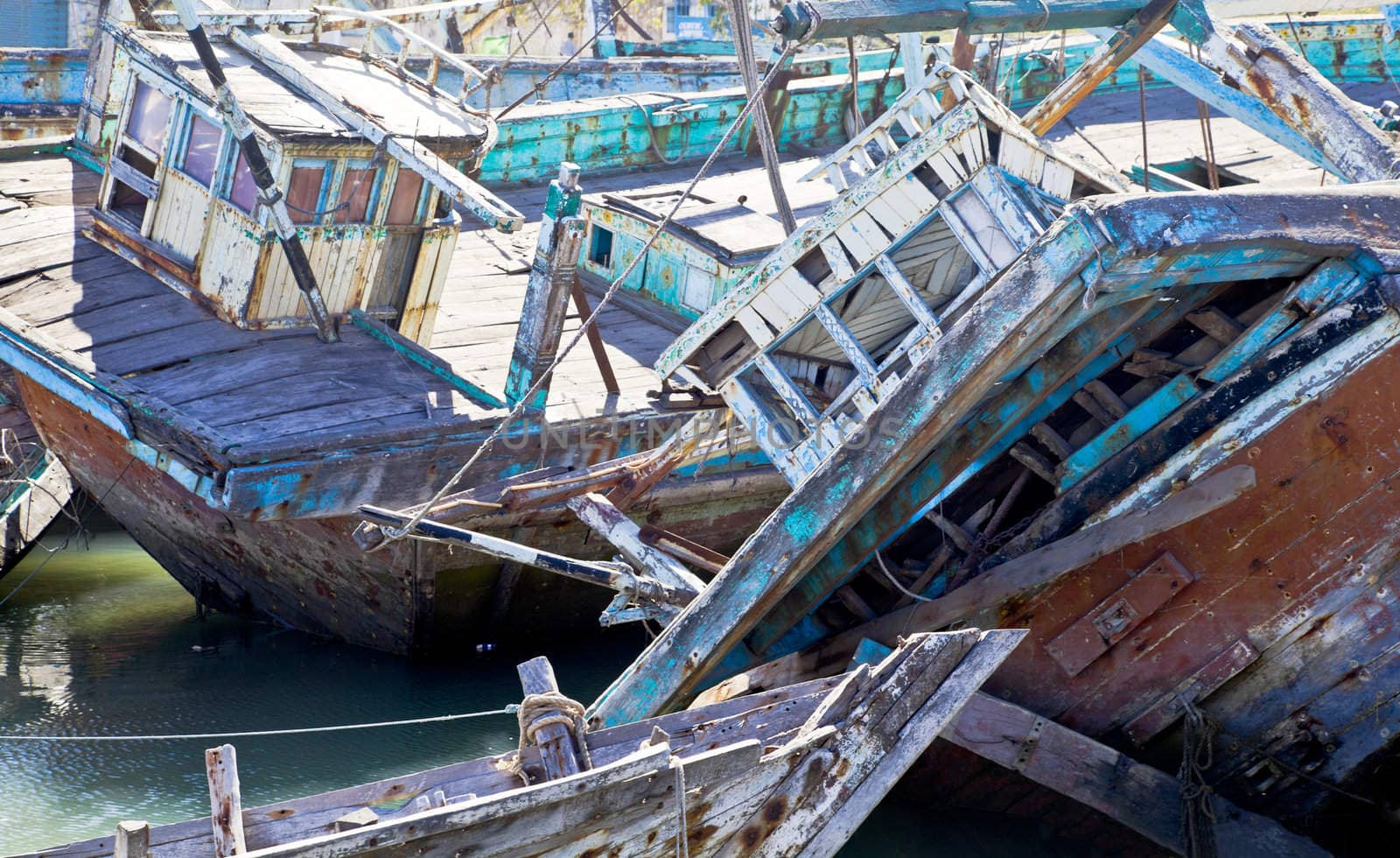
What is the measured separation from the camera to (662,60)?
15.4m

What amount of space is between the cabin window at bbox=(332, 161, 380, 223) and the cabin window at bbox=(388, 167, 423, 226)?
14 centimetres

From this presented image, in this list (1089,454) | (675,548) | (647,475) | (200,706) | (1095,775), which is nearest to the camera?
(1095,775)

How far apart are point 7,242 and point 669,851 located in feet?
21.1

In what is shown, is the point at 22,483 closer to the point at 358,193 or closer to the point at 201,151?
the point at 201,151

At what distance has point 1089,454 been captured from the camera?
20.7 ft

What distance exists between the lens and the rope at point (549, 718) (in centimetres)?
493

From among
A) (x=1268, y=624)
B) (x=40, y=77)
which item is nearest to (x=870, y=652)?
(x=1268, y=624)

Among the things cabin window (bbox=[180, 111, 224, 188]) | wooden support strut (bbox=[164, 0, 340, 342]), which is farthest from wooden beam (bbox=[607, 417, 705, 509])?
cabin window (bbox=[180, 111, 224, 188])

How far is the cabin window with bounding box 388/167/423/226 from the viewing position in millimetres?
8523

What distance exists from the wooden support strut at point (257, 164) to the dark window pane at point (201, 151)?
34 cm

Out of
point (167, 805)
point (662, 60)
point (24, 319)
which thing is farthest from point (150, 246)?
point (662, 60)

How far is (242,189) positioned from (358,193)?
658 mm

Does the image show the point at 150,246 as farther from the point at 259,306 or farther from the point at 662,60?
the point at 662,60

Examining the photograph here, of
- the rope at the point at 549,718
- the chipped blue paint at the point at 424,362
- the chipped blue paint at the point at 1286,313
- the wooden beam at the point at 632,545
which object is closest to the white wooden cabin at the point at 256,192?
the chipped blue paint at the point at 424,362
